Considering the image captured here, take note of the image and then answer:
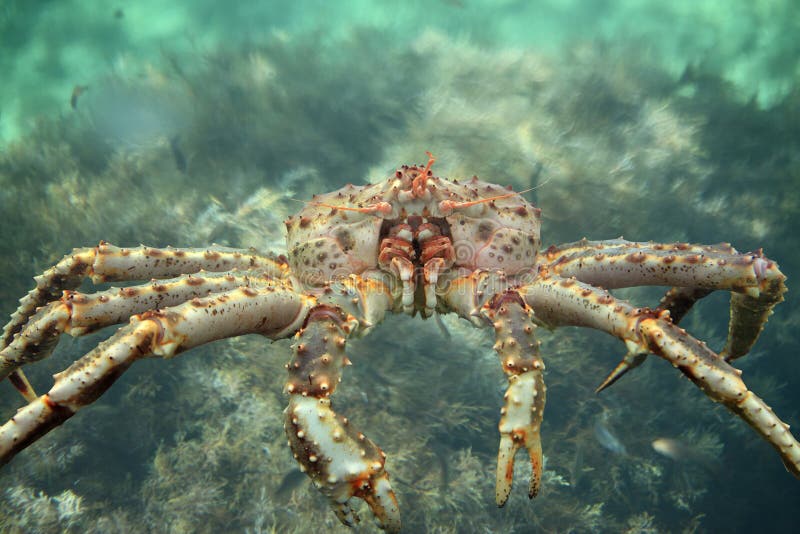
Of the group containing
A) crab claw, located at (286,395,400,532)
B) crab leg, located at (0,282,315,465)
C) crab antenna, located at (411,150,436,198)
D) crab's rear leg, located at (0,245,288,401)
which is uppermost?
crab antenna, located at (411,150,436,198)

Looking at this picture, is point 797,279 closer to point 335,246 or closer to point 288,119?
point 335,246

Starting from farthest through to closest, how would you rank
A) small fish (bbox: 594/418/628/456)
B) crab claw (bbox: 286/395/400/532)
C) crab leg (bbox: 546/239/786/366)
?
small fish (bbox: 594/418/628/456), crab leg (bbox: 546/239/786/366), crab claw (bbox: 286/395/400/532)

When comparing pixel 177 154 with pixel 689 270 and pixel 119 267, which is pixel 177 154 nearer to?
pixel 119 267

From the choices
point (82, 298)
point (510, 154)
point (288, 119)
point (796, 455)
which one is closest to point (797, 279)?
point (510, 154)

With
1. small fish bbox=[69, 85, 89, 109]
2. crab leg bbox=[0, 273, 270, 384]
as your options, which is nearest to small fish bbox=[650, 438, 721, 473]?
crab leg bbox=[0, 273, 270, 384]

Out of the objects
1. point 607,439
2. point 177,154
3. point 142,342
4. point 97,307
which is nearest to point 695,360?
point 142,342

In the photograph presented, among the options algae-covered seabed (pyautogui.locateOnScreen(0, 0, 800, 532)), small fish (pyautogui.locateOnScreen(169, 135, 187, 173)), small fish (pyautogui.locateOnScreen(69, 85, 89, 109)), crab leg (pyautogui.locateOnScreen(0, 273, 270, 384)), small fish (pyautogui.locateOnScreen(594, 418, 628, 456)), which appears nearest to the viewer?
crab leg (pyautogui.locateOnScreen(0, 273, 270, 384))

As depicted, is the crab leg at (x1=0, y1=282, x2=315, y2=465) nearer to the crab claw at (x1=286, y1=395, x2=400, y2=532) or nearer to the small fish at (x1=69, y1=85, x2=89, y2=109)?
the crab claw at (x1=286, y1=395, x2=400, y2=532)

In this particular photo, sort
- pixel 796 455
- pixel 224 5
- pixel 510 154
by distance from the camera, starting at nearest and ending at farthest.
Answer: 1. pixel 796 455
2. pixel 510 154
3. pixel 224 5
